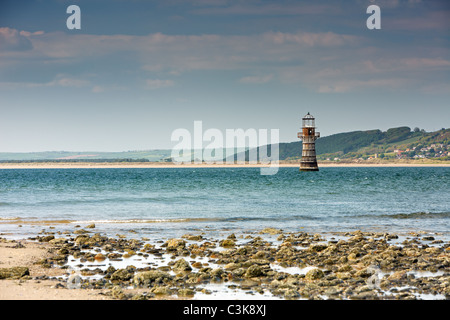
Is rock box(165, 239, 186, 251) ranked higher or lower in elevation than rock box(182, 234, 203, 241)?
higher

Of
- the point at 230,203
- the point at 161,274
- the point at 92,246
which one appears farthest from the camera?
the point at 230,203

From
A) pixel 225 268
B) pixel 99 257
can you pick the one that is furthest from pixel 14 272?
pixel 225 268

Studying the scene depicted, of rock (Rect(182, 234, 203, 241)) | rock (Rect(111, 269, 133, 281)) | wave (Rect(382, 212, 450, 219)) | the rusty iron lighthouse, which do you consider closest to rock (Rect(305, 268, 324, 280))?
rock (Rect(111, 269, 133, 281))

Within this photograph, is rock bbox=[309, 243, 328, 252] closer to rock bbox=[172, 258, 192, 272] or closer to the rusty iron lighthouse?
rock bbox=[172, 258, 192, 272]

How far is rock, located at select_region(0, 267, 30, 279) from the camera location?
45.2ft

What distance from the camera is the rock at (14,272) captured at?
13.8 metres

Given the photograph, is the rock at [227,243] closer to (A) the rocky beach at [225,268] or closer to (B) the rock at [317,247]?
(A) the rocky beach at [225,268]

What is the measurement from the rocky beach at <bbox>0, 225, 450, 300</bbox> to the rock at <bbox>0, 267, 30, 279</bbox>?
3 centimetres

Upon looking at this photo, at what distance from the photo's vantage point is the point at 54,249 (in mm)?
18875
